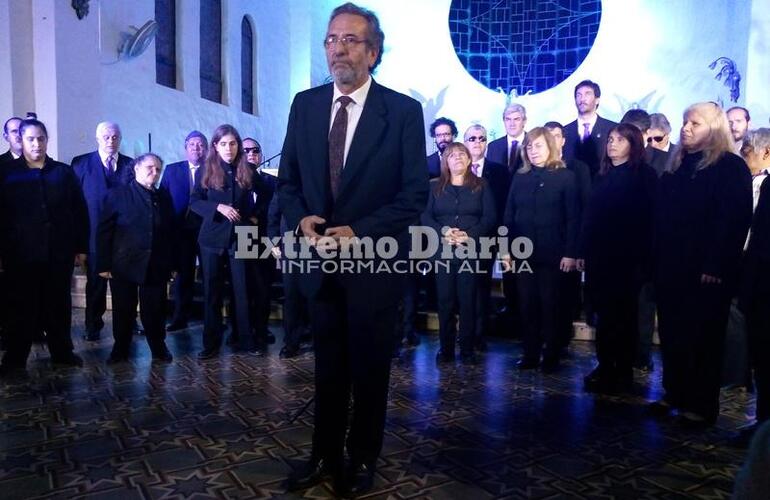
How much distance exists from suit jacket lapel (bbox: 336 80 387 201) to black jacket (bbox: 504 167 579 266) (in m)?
2.14

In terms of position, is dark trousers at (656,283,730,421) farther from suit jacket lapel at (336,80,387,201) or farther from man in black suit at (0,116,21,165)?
man in black suit at (0,116,21,165)

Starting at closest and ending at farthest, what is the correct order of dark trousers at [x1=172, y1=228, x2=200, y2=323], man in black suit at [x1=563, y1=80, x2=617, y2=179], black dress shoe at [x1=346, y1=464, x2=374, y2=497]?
black dress shoe at [x1=346, y1=464, x2=374, y2=497] → man in black suit at [x1=563, y1=80, x2=617, y2=179] → dark trousers at [x1=172, y1=228, x2=200, y2=323]

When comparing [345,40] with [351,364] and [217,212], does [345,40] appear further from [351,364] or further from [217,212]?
[217,212]

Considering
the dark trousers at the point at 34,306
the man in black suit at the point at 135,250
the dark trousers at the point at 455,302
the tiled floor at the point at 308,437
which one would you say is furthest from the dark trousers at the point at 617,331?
the dark trousers at the point at 34,306

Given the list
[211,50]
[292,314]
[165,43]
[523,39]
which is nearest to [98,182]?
[292,314]

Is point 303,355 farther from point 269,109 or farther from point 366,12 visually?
point 269,109

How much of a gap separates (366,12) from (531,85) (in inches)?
336

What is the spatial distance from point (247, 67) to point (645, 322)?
30.3ft

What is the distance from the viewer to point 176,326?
5445mm

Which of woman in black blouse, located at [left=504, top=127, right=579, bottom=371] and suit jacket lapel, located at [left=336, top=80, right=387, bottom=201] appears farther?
woman in black blouse, located at [left=504, top=127, right=579, bottom=371]

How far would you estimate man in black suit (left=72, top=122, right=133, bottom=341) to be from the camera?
16.2ft

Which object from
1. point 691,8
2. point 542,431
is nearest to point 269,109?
point 691,8

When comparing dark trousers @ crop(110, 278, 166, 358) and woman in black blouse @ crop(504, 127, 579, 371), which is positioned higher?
woman in black blouse @ crop(504, 127, 579, 371)

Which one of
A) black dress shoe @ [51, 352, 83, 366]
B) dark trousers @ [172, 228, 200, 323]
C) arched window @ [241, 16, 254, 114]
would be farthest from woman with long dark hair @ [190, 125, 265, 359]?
arched window @ [241, 16, 254, 114]
